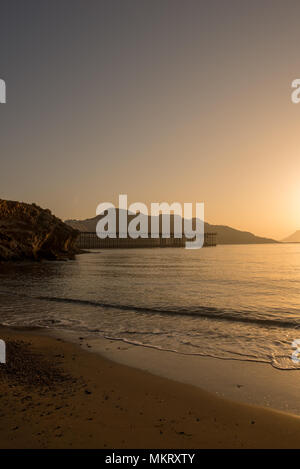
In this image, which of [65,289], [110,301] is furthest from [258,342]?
[65,289]

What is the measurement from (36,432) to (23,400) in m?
0.99

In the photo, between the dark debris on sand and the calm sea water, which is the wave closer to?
the calm sea water

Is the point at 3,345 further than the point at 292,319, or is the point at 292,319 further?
the point at 292,319

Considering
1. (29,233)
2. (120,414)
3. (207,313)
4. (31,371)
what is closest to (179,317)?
(207,313)

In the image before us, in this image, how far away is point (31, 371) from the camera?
19.6 ft

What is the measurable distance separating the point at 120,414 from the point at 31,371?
8.42 feet

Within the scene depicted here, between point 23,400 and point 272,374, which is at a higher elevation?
point 23,400

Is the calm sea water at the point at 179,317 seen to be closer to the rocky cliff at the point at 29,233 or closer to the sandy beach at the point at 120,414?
the sandy beach at the point at 120,414

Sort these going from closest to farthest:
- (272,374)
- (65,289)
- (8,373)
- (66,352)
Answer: (8,373) < (272,374) < (66,352) < (65,289)

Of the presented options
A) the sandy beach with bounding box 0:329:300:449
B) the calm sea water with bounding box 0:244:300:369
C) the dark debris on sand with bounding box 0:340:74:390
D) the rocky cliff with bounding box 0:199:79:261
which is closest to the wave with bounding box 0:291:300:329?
the calm sea water with bounding box 0:244:300:369

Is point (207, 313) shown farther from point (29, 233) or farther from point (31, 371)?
point (29, 233)

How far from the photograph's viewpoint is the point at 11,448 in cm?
342

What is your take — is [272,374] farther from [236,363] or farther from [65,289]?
[65,289]

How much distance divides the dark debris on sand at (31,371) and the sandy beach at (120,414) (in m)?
0.02
